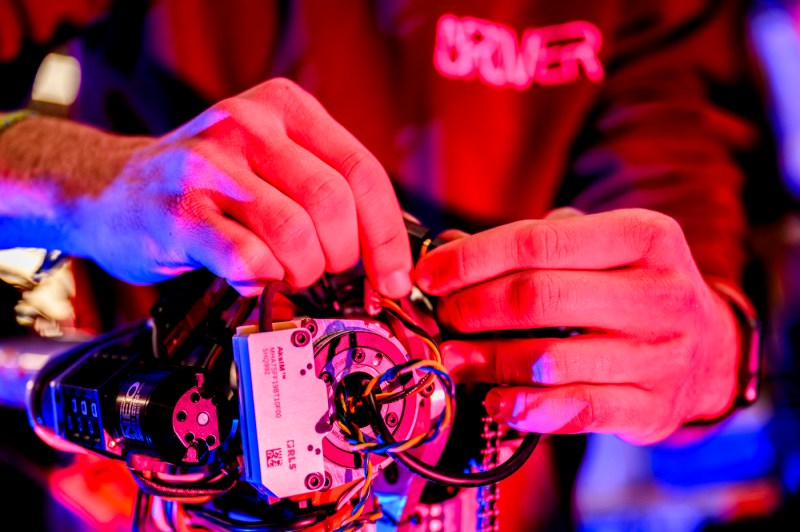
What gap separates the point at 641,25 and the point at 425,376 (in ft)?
2.95

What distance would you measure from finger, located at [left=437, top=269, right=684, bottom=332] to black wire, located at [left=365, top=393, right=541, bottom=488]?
94 mm

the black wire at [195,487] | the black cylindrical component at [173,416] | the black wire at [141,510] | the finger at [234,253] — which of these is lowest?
the black wire at [141,510]

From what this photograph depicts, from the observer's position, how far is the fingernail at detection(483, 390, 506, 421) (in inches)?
17.0

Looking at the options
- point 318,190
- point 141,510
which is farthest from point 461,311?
point 141,510

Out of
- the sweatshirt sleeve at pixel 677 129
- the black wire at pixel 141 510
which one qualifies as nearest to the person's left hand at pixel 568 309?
the black wire at pixel 141 510

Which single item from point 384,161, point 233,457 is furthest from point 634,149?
point 233,457

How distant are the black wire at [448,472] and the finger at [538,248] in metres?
0.13

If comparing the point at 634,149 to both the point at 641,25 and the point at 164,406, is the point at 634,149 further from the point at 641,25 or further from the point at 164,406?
the point at 164,406

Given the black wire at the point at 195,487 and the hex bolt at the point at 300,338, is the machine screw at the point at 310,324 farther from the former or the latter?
the black wire at the point at 195,487

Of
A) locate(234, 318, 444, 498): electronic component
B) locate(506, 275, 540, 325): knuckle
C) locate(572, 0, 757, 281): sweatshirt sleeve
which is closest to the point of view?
locate(234, 318, 444, 498): electronic component

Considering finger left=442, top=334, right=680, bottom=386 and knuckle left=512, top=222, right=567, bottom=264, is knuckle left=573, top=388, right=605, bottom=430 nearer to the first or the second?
finger left=442, top=334, right=680, bottom=386

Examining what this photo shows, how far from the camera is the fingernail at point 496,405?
1.41 ft

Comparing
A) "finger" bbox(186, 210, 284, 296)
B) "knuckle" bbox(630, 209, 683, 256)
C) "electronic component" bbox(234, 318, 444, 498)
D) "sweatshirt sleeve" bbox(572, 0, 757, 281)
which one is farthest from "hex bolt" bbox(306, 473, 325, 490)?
"sweatshirt sleeve" bbox(572, 0, 757, 281)

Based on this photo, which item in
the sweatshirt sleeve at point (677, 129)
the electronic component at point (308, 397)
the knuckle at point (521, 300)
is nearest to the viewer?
the electronic component at point (308, 397)
